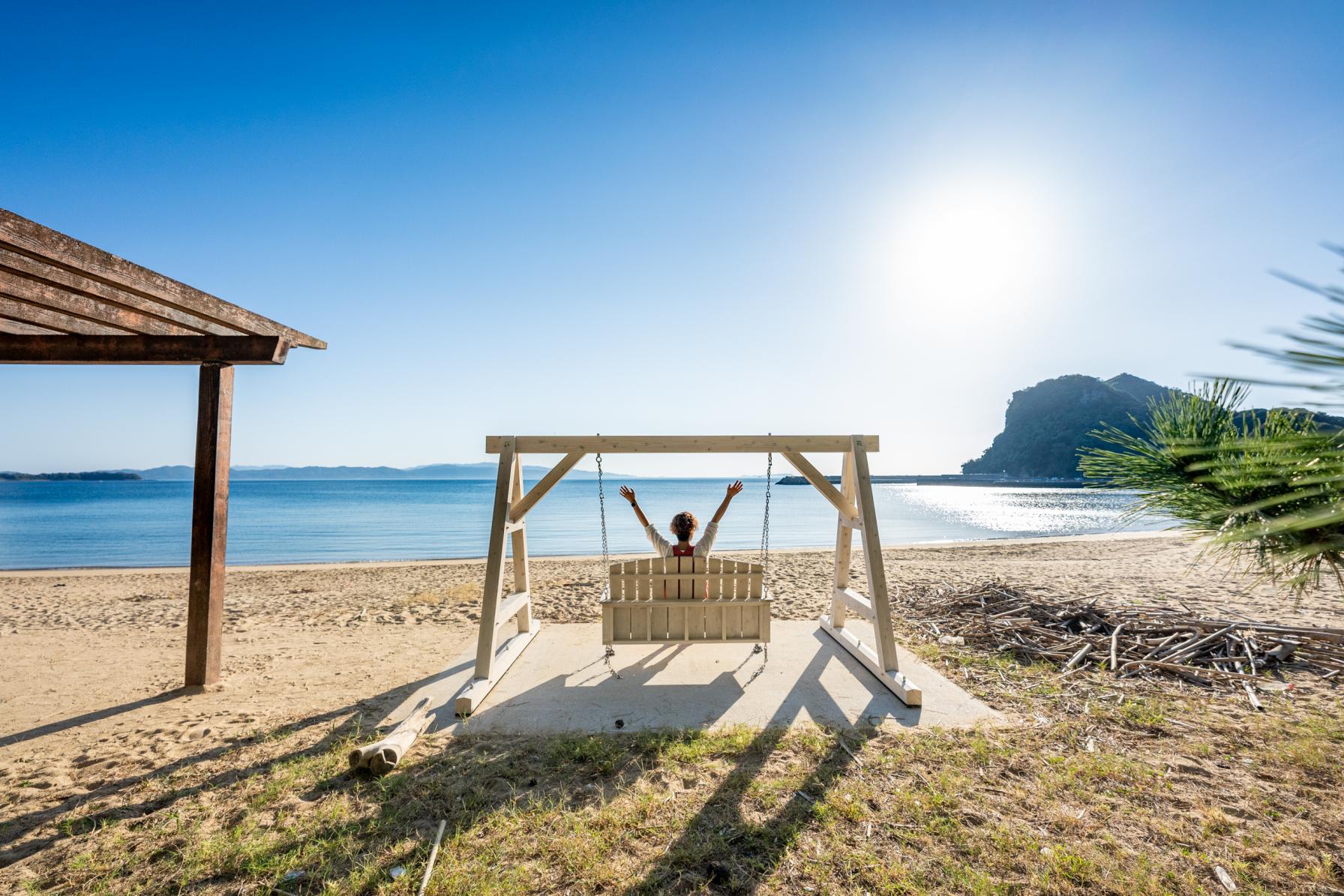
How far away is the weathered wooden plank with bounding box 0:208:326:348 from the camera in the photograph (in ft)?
9.96

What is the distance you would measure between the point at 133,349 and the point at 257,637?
373 cm

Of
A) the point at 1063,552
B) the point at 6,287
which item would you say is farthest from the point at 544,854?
the point at 1063,552

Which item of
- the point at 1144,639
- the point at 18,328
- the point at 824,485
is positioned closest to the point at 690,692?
the point at 824,485

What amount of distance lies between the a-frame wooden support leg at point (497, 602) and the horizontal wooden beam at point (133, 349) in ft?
6.94

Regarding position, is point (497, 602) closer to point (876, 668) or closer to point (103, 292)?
point (876, 668)

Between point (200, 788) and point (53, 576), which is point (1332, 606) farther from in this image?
point (53, 576)

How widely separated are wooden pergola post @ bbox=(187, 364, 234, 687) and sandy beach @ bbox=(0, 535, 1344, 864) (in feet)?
1.21

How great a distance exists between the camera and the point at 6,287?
3.72 metres

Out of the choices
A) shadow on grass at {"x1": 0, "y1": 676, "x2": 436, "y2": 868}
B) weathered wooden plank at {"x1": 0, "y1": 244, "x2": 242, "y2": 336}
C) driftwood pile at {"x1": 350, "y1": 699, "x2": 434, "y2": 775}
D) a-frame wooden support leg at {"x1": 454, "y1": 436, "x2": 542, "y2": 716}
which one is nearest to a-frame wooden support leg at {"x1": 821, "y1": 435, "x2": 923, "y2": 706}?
a-frame wooden support leg at {"x1": 454, "y1": 436, "x2": 542, "y2": 716}

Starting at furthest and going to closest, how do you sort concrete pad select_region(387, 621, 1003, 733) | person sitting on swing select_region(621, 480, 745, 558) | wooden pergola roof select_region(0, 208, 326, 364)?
person sitting on swing select_region(621, 480, 745, 558) → concrete pad select_region(387, 621, 1003, 733) → wooden pergola roof select_region(0, 208, 326, 364)

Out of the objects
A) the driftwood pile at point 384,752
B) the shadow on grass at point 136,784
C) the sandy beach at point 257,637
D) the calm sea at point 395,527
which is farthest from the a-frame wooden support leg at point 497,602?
the calm sea at point 395,527

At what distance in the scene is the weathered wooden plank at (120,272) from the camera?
3037 mm

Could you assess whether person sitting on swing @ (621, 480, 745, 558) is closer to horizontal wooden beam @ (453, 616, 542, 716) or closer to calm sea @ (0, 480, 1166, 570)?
horizontal wooden beam @ (453, 616, 542, 716)

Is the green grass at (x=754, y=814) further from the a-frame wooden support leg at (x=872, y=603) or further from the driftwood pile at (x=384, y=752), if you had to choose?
the a-frame wooden support leg at (x=872, y=603)
